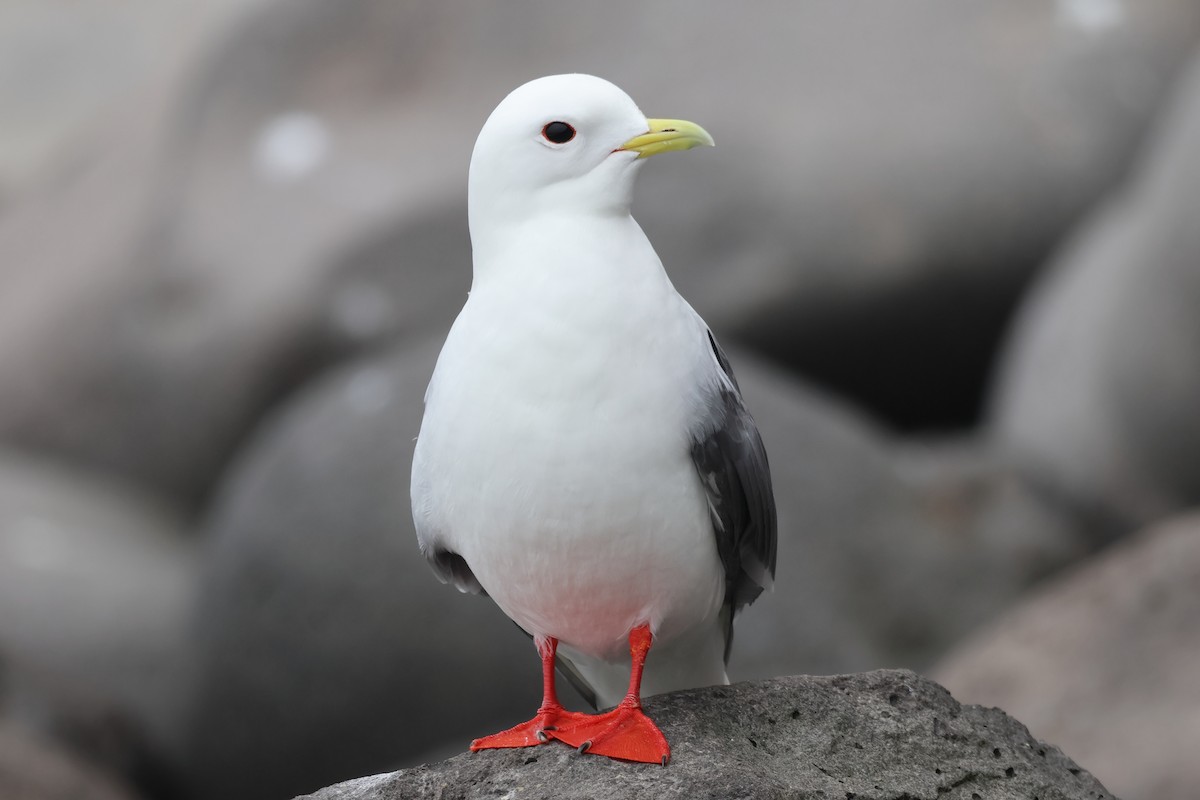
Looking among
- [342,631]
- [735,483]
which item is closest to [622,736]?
[735,483]

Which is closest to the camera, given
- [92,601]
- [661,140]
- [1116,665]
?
[661,140]

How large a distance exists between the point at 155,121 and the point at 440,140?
247 cm

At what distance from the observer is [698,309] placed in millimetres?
7926

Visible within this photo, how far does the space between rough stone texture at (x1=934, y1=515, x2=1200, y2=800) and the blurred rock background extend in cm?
1

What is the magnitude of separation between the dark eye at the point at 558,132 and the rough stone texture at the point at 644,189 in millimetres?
4950

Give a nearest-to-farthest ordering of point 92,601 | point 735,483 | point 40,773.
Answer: point 735,483 < point 40,773 < point 92,601

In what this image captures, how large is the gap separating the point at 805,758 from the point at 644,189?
5.19 m

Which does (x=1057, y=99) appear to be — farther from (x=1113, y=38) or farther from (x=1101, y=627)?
(x=1101, y=627)

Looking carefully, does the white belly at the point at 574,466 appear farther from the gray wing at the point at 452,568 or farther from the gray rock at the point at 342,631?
the gray rock at the point at 342,631

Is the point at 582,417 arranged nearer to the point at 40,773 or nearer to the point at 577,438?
the point at 577,438

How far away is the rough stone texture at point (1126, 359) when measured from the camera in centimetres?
669

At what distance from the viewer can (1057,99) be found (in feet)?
26.9

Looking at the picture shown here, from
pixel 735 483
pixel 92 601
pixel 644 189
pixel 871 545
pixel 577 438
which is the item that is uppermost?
pixel 644 189

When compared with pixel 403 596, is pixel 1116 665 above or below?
below
